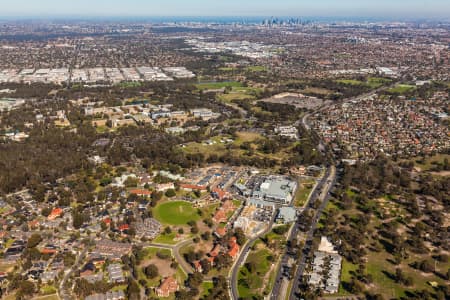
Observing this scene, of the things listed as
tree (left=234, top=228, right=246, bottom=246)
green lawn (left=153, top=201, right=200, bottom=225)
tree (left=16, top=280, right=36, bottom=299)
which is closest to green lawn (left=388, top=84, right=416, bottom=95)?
green lawn (left=153, top=201, right=200, bottom=225)

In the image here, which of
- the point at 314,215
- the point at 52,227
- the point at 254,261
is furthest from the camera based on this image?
the point at 314,215

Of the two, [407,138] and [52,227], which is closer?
[52,227]

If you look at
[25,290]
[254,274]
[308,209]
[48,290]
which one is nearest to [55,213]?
[48,290]

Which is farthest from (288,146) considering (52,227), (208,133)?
(52,227)

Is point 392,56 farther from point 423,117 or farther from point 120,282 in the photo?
point 120,282

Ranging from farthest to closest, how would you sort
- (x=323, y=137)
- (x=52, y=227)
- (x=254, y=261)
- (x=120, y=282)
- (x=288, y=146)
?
(x=323, y=137)
(x=288, y=146)
(x=52, y=227)
(x=254, y=261)
(x=120, y=282)

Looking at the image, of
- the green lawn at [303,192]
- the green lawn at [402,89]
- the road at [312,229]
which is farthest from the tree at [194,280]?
the green lawn at [402,89]
